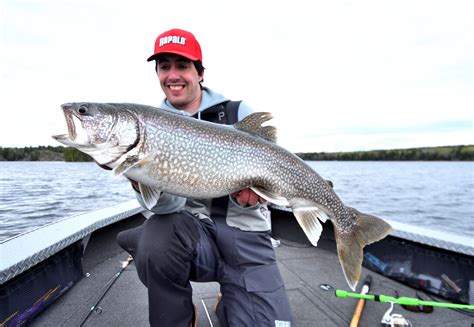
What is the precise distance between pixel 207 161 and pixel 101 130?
853 mm

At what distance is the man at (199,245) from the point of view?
9.39 ft

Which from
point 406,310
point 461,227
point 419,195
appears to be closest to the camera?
point 406,310

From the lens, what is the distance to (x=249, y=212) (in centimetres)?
335

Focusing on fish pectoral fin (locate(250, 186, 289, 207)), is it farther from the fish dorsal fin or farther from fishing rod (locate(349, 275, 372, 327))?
fishing rod (locate(349, 275, 372, 327))

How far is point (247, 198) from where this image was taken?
3.09 meters

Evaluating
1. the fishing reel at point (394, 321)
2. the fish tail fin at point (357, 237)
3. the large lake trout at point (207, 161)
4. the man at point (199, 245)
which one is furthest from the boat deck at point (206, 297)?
the large lake trout at point (207, 161)

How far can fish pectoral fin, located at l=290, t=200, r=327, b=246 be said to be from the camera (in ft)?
10.4

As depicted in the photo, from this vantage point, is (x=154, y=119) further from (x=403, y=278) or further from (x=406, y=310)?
(x=403, y=278)

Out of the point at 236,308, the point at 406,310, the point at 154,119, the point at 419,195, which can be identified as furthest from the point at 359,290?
the point at 419,195

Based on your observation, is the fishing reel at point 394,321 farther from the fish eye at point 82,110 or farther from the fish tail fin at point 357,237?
the fish eye at point 82,110

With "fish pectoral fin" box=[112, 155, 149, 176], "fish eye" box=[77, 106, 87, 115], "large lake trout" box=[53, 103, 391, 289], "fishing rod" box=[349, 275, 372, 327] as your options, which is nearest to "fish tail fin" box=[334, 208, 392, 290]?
"large lake trout" box=[53, 103, 391, 289]

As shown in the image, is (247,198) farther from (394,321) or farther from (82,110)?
(394,321)

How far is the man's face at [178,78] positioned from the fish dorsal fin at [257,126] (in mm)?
894

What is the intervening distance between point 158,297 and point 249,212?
1.16 meters
